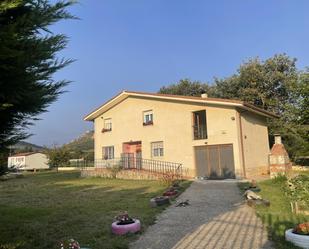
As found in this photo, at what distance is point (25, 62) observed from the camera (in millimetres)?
4922

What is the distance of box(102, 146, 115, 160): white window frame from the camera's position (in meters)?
29.4

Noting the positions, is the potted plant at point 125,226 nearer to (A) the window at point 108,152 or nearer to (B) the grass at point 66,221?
(B) the grass at point 66,221

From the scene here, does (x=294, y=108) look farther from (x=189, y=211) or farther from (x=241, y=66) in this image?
(x=241, y=66)

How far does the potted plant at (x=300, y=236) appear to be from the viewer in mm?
5773

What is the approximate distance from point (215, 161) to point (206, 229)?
15.6 meters

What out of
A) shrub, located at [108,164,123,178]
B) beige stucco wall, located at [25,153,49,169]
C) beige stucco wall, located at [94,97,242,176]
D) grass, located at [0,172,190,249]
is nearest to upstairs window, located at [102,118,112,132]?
beige stucco wall, located at [94,97,242,176]

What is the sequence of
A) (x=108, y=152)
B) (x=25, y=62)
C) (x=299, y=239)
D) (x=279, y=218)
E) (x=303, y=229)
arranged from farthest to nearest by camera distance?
1. (x=108, y=152)
2. (x=279, y=218)
3. (x=303, y=229)
4. (x=299, y=239)
5. (x=25, y=62)

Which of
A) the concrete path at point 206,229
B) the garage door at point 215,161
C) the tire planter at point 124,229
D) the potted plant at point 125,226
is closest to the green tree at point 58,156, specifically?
the garage door at point 215,161

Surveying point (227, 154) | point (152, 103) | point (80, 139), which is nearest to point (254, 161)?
point (227, 154)

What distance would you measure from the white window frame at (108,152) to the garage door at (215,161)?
846 centimetres

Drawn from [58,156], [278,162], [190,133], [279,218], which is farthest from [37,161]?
[279,218]

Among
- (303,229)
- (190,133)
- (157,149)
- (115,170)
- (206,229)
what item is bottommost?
(206,229)

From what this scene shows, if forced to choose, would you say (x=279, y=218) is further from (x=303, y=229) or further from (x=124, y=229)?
(x=124, y=229)

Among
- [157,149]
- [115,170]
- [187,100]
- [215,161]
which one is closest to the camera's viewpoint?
[215,161]
